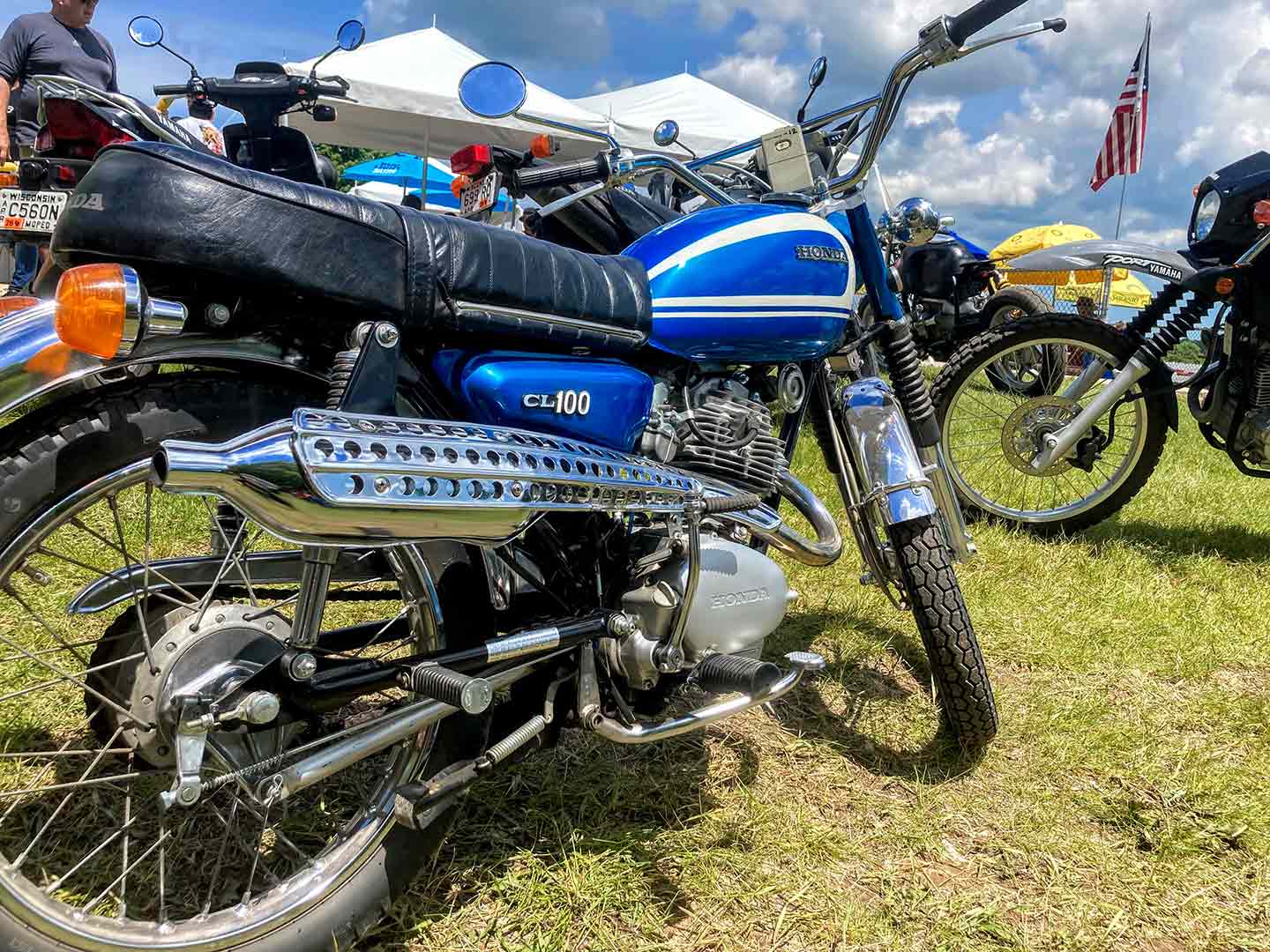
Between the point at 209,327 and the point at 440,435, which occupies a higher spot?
the point at 209,327

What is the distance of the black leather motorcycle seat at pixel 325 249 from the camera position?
4.14 ft

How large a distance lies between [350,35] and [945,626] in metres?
3.09

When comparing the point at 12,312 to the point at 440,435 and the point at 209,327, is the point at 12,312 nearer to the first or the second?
the point at 209,327

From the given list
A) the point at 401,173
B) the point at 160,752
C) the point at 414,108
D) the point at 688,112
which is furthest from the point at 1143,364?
the point at 401,173

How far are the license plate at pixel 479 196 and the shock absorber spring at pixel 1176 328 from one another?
293cm

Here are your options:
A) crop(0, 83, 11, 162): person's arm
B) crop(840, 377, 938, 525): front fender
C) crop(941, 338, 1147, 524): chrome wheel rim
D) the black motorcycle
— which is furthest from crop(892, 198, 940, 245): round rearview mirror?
the black motorcycle

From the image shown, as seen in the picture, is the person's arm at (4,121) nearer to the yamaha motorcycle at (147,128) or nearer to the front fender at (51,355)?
the yamaha motorcycle at (147,128)

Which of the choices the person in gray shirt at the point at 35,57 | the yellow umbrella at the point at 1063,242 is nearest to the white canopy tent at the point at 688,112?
the yellow umbrella at the point at 1063,242

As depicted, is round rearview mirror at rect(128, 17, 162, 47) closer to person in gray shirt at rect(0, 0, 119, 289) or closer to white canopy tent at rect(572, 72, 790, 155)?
person in gray shirt at rect(0, 0, 119, 289)

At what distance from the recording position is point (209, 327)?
1358 millimetres

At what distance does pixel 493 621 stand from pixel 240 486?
2.08 feet

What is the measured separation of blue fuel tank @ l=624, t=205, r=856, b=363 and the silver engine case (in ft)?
1.39

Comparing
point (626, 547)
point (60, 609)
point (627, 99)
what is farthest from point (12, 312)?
point (627, 99)

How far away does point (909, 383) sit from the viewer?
2.43 m
